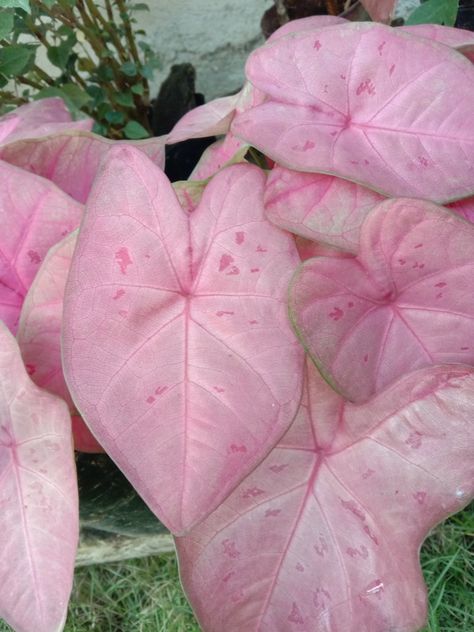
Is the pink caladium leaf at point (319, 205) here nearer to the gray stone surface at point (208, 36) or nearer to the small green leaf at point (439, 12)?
the small green leaf at point (439, 12)

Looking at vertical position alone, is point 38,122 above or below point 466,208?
above

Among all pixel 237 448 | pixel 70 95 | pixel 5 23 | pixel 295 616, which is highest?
pixel 5 23

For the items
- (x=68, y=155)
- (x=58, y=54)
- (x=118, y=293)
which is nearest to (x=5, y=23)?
(x=68, y=155)

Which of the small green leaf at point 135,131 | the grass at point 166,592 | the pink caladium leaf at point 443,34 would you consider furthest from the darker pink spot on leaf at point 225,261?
the small green leaf at point 135,131

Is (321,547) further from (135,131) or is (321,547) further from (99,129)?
(99,129)

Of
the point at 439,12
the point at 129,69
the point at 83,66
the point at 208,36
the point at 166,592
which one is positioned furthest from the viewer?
the point at 208,36

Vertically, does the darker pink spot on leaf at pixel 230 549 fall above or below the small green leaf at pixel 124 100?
below

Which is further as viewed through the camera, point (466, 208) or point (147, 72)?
point (147, 72)
